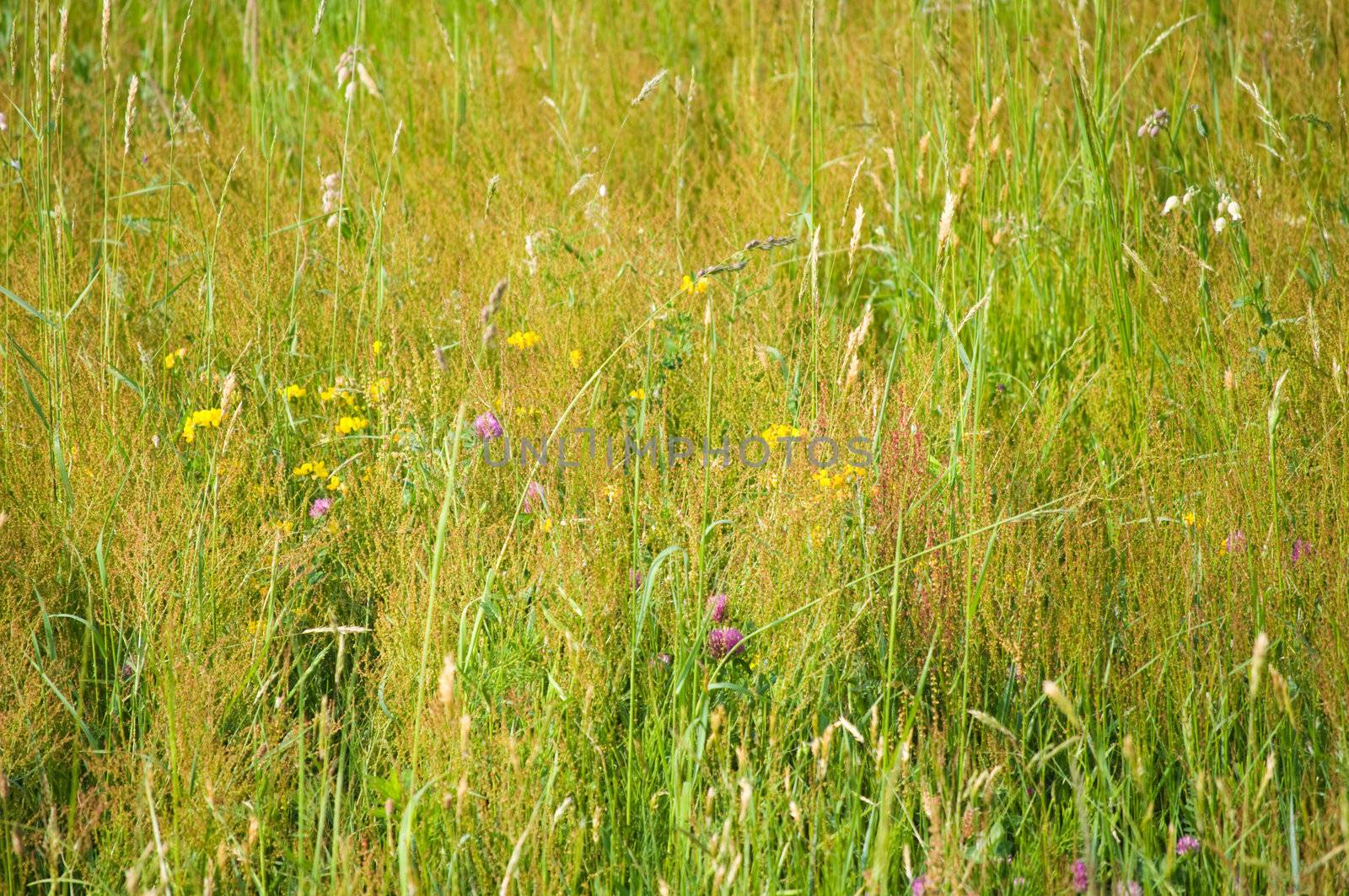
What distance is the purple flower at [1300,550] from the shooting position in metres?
1.69

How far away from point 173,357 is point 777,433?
3.87 ft

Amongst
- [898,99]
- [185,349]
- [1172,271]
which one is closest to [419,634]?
[185,349]

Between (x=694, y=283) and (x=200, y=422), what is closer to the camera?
(x=200, y=422)

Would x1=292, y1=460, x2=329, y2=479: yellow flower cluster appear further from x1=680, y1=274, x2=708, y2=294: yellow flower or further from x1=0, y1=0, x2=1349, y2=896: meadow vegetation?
x1=680, y1=274, x2=708, y2=294: yellow flower

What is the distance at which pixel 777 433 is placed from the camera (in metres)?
1.95

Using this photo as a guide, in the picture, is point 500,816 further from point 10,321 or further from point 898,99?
point 898,99

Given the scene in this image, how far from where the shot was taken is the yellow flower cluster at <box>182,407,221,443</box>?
1970mm

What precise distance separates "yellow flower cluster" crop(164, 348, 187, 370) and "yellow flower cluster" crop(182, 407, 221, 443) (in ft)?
0.46

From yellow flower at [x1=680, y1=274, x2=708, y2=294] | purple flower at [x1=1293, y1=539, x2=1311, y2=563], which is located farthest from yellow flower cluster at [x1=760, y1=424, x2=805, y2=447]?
purple flower at [x1=1293, y1=539, x2=1311, y2=563]

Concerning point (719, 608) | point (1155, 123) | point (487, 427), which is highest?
point (1155, 123)

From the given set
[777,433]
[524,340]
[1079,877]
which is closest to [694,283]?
[524,340]

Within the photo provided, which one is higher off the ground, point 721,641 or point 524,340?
point 524,340

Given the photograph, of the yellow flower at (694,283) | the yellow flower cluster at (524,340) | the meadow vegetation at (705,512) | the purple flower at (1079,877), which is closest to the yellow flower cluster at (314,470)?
the meadow vegetation at (705,512)

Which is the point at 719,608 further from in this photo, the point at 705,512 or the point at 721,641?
the point at 705,512
